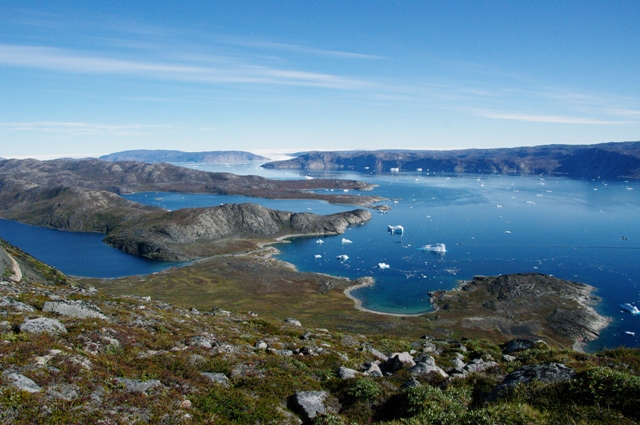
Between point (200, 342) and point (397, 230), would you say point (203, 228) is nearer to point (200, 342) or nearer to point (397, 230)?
point (397, 230)

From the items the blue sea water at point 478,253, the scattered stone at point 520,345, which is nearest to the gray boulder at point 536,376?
the scattered stone at point 520,345

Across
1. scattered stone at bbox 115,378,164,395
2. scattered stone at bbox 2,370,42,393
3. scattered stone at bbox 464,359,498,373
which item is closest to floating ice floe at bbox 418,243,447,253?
scattered stone at bbox 464,359,498,373

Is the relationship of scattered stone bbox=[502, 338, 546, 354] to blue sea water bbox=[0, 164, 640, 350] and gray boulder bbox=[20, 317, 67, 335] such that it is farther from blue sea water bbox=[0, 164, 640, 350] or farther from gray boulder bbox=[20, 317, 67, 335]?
blue sea water bbox=[0, 164, 640, 350]

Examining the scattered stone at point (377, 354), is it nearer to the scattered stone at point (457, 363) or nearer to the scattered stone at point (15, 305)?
the scattered stone at point (457, 363)

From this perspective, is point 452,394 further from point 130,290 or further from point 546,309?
point 130,290

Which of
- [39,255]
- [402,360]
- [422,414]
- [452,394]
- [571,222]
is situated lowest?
[39,255]

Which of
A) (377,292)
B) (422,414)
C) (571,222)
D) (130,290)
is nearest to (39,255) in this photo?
(130,290)
